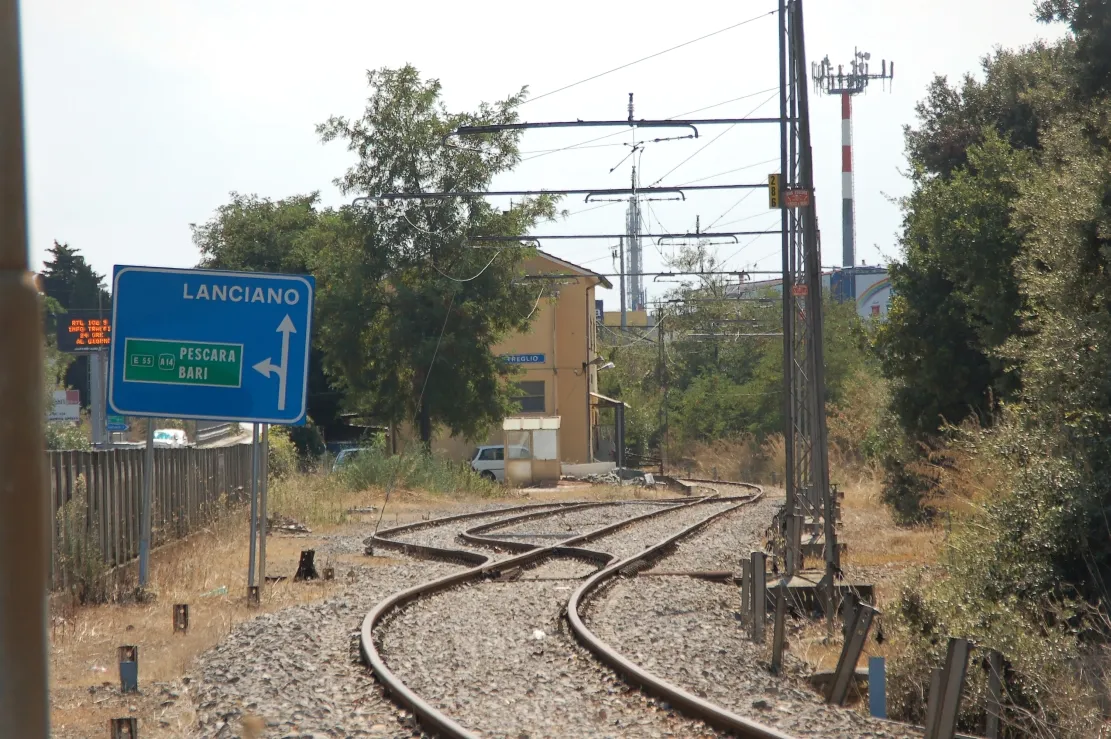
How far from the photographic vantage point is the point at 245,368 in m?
12.1

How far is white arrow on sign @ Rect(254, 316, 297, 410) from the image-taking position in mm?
12102

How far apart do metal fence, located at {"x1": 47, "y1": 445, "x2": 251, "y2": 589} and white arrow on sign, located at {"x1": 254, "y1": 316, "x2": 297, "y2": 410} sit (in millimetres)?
2057

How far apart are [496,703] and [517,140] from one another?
36.3m

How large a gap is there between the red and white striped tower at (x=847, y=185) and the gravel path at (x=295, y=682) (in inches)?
3011

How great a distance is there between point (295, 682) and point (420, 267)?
33168 millimetres

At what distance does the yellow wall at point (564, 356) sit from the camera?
51562 millimetres

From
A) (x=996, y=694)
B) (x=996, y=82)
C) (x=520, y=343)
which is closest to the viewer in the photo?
(x=996, y=694)

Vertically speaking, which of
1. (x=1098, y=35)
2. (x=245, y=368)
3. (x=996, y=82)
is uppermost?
(x=996, y=82)

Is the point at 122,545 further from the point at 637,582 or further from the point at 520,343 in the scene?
the point at 520,343

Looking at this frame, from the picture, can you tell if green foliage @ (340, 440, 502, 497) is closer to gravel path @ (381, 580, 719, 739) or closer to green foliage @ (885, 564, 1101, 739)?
gravel path @ (381, 580, 719, 739)

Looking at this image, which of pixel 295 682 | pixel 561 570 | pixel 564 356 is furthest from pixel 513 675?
pixel 564 356

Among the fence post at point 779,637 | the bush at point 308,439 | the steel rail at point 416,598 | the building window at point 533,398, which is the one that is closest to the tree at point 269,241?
the bush at point 308,439

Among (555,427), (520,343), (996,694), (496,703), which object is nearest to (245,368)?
(496,703)

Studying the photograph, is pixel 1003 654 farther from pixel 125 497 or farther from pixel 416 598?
pixel 125 497
